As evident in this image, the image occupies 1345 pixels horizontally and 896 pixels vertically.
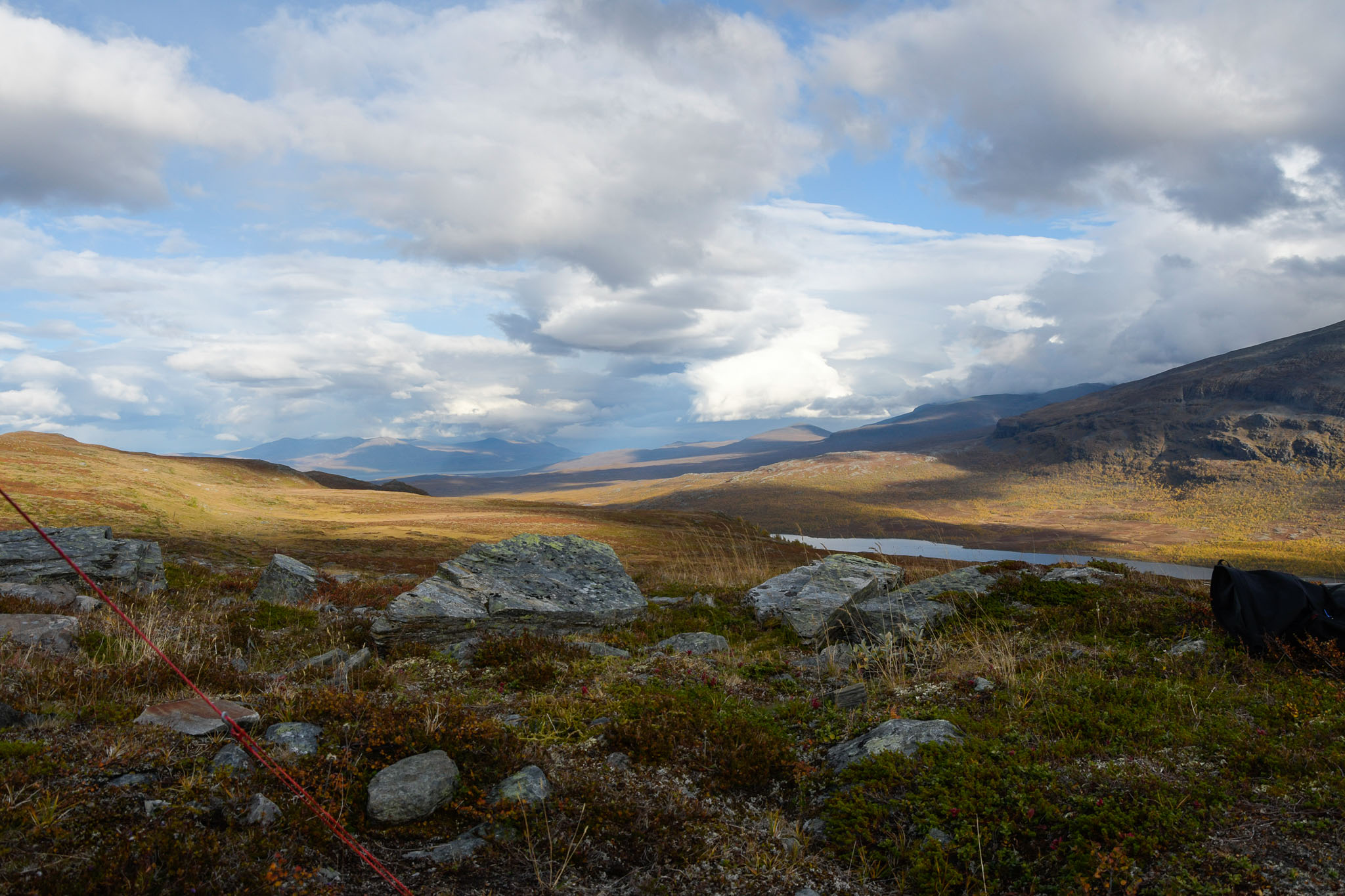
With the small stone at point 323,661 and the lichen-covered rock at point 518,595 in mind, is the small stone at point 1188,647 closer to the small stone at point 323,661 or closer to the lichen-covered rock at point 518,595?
the lichen-covered rock at point 518,595

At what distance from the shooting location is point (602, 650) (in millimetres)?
9859

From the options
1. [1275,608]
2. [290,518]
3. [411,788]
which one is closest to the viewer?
[411,788]

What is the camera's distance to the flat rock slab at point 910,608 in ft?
34.8

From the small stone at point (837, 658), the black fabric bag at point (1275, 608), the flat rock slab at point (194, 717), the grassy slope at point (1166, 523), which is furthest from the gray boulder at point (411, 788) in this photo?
the grassy slope at point (1166, 523)

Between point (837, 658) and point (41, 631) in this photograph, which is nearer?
point (41, 631)

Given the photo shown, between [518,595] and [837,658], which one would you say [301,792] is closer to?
[518,595]

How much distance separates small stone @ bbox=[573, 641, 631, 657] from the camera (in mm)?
9602

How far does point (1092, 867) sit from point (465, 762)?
492 centimetres

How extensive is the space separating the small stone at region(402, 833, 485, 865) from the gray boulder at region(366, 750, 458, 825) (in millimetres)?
339

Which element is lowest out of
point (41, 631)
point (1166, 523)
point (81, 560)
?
point (1166, 523)

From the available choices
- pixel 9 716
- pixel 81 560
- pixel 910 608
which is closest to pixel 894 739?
pixel 910 608

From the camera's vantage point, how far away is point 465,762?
5438 millimetres

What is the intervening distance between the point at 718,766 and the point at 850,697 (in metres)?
2.44

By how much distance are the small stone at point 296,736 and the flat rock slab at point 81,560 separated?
33.0 feet
